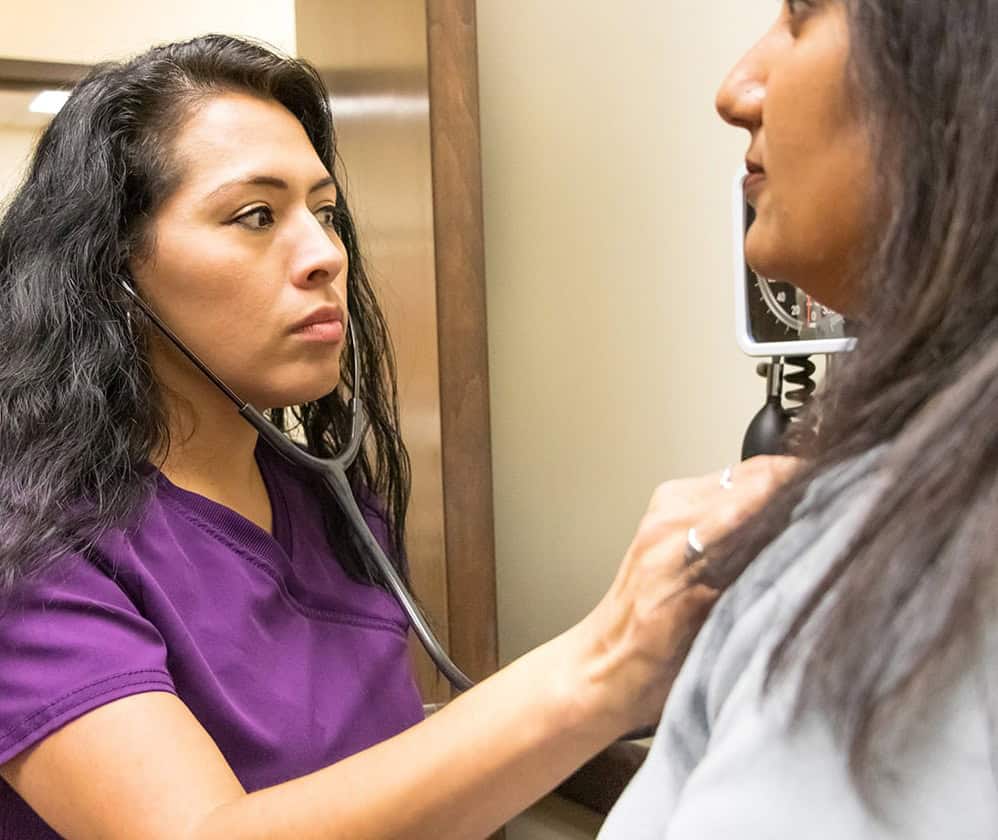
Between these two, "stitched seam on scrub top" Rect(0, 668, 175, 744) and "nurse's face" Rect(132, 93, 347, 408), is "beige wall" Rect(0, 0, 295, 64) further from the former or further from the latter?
"stitched seam on scrub top" Rect(0, 668, 175, 744)

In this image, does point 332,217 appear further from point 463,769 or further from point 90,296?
point 463,769

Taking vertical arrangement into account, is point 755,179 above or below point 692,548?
above

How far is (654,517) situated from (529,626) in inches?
37.0

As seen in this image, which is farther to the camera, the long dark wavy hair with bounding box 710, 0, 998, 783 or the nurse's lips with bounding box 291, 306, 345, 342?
the nurse's lips with bounding box 291, 306, 345, 342

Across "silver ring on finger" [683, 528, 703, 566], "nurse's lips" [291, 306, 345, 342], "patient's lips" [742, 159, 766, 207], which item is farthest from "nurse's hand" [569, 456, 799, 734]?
"nurse's lips" [291, 306, 345, 342]

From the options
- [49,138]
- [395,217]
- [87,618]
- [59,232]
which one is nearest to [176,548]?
[87,618]

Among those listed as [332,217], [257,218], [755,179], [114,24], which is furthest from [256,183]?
[114,24]

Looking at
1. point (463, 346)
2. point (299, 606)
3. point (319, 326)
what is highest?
point (319, 326)

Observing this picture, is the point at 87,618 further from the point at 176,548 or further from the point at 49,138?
the point at 49,138

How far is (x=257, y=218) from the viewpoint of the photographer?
2.87 ft

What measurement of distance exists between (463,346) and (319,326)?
35 cm

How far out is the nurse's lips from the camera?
2.87 ft

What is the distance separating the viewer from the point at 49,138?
3.06 feet

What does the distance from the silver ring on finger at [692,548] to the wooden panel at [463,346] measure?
0.74 meters
